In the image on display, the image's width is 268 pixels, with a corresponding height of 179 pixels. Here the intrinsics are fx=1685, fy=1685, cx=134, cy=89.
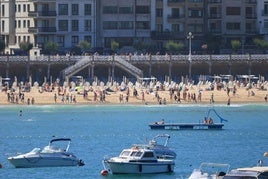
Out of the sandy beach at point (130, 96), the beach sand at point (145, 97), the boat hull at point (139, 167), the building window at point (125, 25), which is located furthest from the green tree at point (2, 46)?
the boat hull at point (139, 167)

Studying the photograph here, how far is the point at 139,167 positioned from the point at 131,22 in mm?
83441

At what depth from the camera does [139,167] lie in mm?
101938

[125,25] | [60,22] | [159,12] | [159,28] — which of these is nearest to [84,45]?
[60,22]

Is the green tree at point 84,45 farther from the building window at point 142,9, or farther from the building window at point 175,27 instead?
the building window at point 175,27

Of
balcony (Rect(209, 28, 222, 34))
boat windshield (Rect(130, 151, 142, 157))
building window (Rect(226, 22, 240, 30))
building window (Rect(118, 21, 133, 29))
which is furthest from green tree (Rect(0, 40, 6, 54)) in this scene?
boat windshield (Rect(130, 151, 142, 157))

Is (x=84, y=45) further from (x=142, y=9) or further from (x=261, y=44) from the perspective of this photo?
(x=261, y=44)

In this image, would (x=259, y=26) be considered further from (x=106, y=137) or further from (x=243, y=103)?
(x=106, y=137)

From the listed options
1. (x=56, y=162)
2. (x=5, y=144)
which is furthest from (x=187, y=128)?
(x=56, y=162)

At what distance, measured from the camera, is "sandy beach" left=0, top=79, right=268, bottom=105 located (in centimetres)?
15900

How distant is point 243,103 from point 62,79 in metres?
20.5

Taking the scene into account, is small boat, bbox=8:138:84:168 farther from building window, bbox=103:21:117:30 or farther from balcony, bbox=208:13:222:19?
balcony, bbox=208:13:222:19

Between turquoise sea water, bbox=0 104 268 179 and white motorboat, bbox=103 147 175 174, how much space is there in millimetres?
629

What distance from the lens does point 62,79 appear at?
560 ft

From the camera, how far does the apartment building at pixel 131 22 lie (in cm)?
18325
